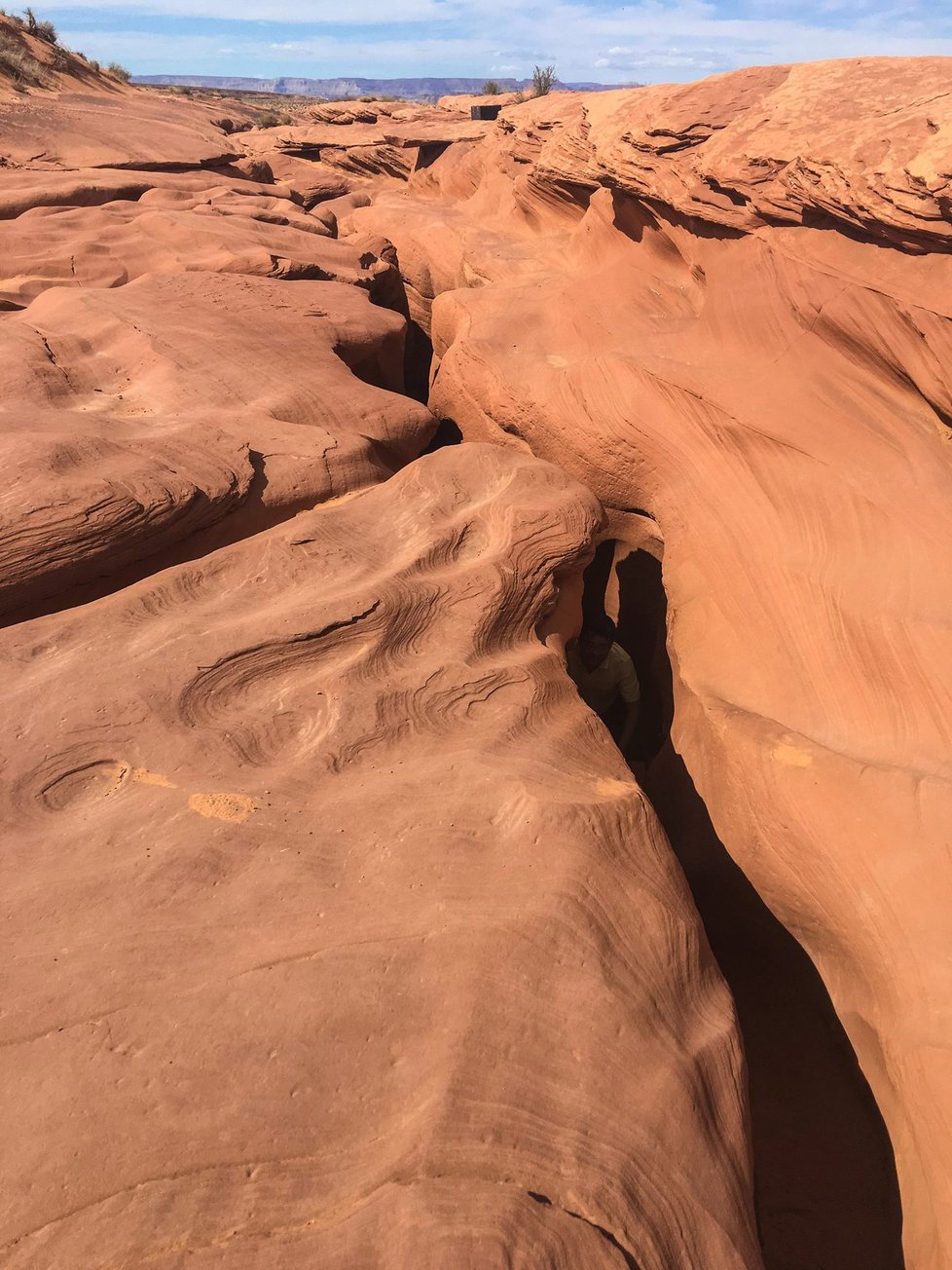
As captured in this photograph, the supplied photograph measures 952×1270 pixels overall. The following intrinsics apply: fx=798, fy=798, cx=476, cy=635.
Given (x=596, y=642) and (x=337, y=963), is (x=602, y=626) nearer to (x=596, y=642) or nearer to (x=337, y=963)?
(x=596, y=642)

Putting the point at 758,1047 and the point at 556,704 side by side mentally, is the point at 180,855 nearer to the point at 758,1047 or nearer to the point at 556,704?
the point at 556,704

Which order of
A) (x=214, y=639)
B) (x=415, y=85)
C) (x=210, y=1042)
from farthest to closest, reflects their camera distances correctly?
(x=415, y=85) → (x=214, y=639) → (x=210, y=1042)

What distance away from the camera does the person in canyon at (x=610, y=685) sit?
4.38 meters

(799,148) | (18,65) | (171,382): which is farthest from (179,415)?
(18,65)

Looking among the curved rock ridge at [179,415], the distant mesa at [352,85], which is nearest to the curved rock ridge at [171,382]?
the curved rock ridge at [179,415]

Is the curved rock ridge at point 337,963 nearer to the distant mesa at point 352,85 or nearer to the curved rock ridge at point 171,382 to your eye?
the curved rock ridge at point 171,382

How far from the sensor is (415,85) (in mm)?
141250

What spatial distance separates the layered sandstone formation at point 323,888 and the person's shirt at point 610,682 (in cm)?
88

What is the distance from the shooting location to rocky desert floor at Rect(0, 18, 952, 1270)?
61.5 inches

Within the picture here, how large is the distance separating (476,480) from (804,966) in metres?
2.46

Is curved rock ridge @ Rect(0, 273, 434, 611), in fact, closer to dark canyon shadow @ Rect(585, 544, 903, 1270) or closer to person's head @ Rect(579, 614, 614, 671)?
person's head @ Rect(579, 614, 614, 671)

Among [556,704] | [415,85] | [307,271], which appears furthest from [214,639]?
[415,85]

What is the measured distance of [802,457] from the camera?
391cm

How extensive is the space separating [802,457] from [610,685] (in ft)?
4.98
